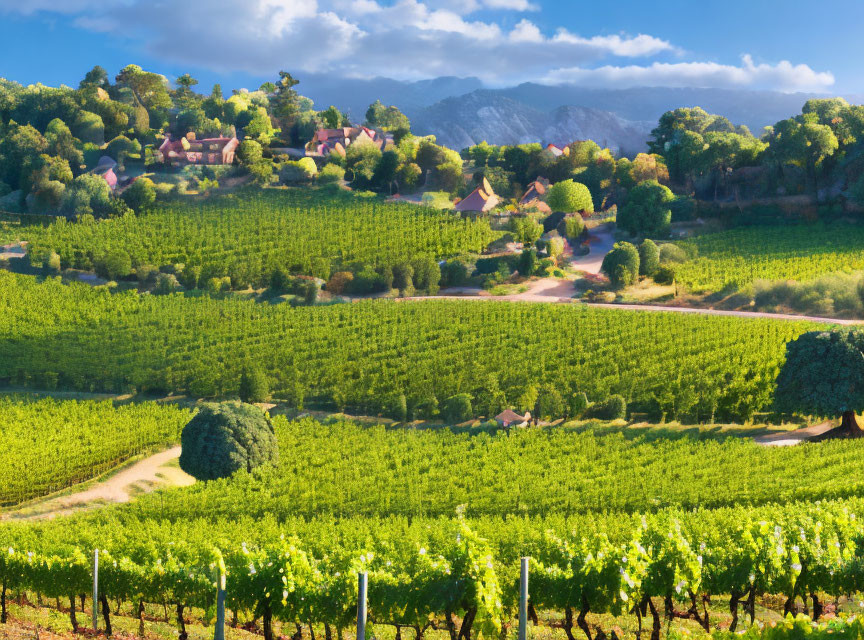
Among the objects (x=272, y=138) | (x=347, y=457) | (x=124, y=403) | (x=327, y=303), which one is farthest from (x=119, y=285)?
(x=272, y=138)

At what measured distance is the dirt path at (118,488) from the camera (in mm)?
31781

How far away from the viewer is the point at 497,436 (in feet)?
119

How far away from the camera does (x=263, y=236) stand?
72688 mm

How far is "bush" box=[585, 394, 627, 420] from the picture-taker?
130ft

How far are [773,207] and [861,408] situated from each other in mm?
44927

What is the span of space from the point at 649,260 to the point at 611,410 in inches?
1048

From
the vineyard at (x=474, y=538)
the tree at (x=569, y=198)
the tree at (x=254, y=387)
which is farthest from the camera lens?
the tree at (x=569, y=198)

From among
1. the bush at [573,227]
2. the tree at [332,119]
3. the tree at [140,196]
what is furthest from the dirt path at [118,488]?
the tree at [332,119]

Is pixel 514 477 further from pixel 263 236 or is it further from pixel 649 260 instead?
pixel 263 236

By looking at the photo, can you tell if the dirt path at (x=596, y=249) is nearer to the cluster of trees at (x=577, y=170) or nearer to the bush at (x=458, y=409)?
the cluster of trees at (x=577, y=170)

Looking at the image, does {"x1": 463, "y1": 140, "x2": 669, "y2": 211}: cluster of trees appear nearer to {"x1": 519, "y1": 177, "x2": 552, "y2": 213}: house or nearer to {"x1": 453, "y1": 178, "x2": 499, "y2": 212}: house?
{"x1": 519, "y1": 177, "x2": 552, "y2": 213}: house

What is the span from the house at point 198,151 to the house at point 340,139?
970 cm

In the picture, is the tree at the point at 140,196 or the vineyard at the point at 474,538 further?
the tree at the point at 140,196

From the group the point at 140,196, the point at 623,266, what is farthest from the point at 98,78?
the point at 623,266
